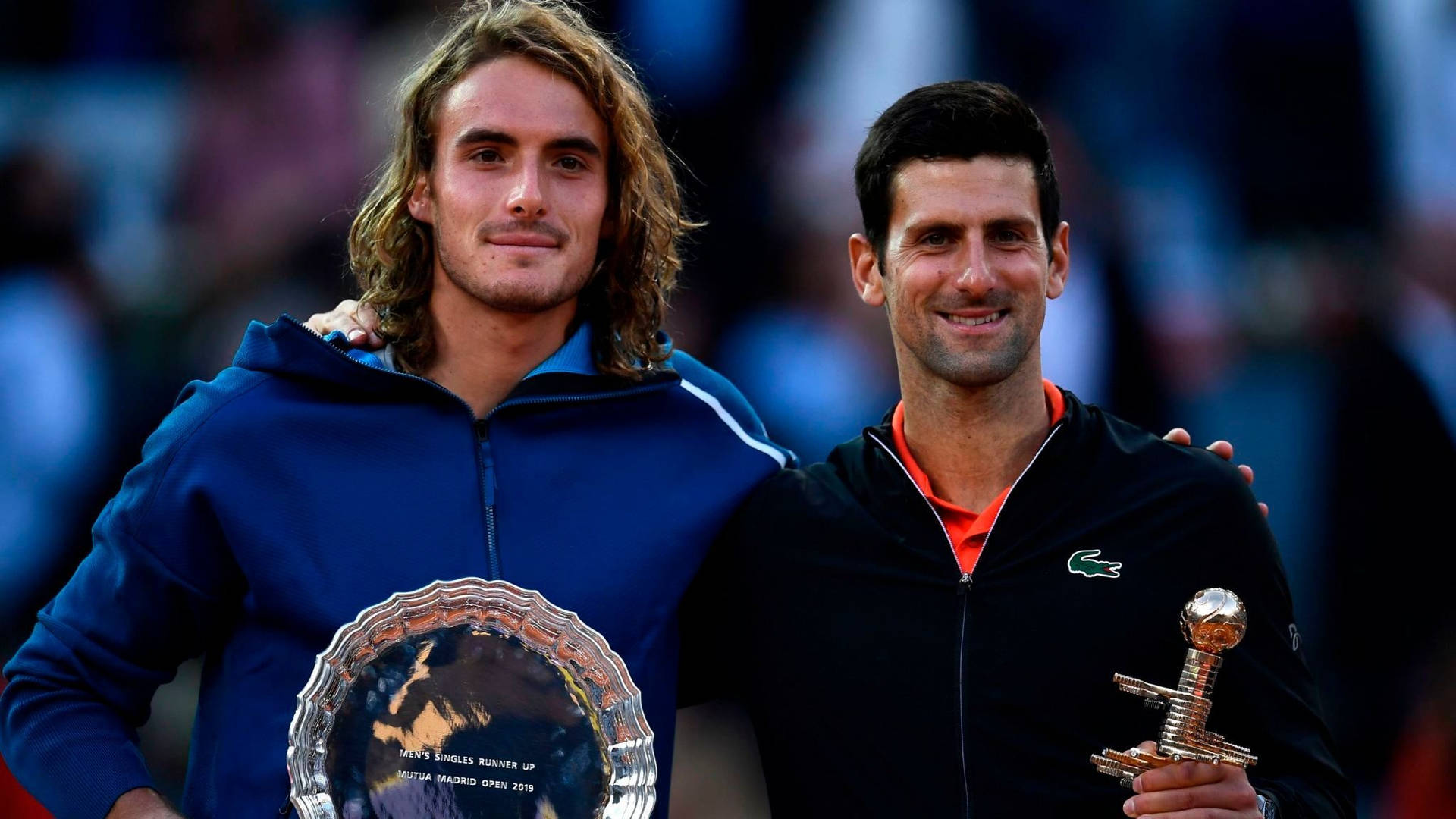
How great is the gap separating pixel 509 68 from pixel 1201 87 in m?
3.37

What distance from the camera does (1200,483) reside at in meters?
3.01

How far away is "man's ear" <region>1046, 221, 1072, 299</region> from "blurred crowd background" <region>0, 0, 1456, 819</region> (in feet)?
7.33

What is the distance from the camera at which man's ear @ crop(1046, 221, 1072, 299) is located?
131 inches

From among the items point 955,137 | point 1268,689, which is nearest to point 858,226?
point 955,137

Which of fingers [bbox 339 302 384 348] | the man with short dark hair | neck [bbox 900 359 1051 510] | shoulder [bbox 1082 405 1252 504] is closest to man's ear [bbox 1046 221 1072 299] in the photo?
the man with short dark hair

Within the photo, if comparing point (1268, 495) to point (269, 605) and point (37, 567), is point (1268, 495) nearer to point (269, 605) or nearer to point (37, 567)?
point (269, 605)

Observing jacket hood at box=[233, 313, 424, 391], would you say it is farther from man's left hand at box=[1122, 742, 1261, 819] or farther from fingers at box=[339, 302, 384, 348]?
man's left hand at box=[1122, 742, 1261, 819]

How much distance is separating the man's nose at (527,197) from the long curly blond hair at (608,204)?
0.28m

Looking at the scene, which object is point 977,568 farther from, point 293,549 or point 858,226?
point 858,226

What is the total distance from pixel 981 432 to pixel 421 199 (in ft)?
4.40

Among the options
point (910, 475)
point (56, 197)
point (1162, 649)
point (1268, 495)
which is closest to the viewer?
point (1162, 649)

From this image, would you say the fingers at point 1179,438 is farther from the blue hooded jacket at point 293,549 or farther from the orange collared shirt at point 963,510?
the blue hooded jacket at point 293,549

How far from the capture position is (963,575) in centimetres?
298

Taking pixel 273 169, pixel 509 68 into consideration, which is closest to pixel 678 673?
pixel 509 68
